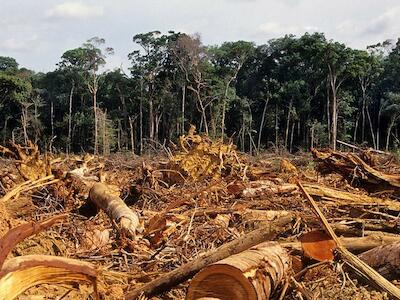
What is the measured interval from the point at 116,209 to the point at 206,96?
3992cm

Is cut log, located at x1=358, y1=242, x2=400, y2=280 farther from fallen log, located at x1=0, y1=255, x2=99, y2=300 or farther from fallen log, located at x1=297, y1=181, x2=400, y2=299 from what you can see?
fallen log, located at x1=0, y1=255, x2=99, y2=300

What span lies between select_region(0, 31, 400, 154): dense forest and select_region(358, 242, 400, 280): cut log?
3806 cm

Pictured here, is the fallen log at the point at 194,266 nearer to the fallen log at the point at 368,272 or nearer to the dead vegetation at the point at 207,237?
the dead vegetation at the point at 207,237

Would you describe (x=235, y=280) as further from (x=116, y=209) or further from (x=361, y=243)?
(x=116, y=209)

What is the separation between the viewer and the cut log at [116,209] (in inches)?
242

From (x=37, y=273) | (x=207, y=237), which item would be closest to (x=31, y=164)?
(x=207, y=237)

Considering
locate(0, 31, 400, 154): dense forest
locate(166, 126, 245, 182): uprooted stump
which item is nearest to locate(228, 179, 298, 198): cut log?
locate(166, 126, 245, 182): uprooted stump

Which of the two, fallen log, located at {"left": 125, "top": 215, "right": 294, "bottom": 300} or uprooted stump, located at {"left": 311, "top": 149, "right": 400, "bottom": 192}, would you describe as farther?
uprooted stump, located at {"left": 311, "top": 149, "right": 400, "bottom": 192}

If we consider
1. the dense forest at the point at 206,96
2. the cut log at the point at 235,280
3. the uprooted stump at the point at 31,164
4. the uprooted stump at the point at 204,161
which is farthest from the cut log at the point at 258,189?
the dense forest at the point at 206,96

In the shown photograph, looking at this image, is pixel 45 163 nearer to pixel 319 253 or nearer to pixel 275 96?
pixel 319 253

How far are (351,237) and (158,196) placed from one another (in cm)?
468

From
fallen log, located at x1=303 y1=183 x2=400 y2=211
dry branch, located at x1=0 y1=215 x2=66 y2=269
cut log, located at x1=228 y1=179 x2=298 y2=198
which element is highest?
dry branch, located at x1=0 y1=215 x2=66 y2=269

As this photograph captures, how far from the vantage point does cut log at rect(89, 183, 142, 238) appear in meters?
6.14

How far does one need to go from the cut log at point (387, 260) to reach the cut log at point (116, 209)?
2.60 metres
